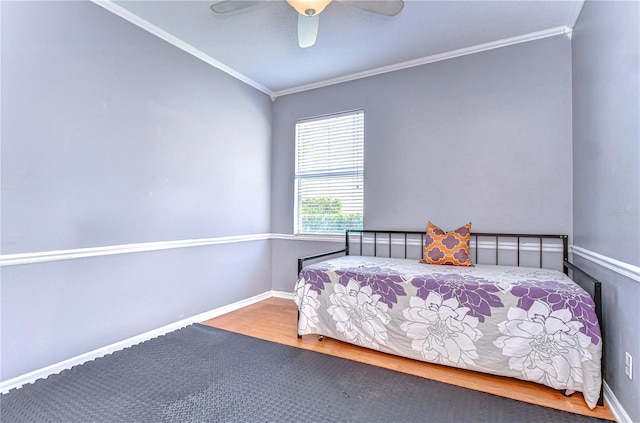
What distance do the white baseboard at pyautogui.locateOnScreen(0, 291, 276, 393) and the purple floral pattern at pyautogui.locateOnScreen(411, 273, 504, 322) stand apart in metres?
2.04

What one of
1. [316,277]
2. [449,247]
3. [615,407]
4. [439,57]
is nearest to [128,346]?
[316,277]

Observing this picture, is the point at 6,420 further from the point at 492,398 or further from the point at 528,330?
the point at 528,330

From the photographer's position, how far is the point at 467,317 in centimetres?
201

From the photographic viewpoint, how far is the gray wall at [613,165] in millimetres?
1459

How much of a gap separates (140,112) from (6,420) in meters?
2.07

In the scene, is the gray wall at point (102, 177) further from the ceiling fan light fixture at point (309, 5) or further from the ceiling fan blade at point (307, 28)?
the ceiling fan light fixture at point (309, 5)

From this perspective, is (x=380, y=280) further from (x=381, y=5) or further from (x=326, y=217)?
(x=381, y=5)

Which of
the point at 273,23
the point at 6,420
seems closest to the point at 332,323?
the point at 6,420

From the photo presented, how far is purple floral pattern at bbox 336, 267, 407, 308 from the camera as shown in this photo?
88.3 inches

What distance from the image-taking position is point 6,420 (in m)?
1.52

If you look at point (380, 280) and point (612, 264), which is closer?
point (612, 264)

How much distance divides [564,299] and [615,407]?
1.83 feet

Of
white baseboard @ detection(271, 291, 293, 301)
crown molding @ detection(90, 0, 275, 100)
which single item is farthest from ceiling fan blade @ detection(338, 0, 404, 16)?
white baseboard @ detection(271, 291, 293, 301)

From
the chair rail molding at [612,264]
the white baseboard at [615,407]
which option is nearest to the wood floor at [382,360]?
the white baseboard at [615,407]
